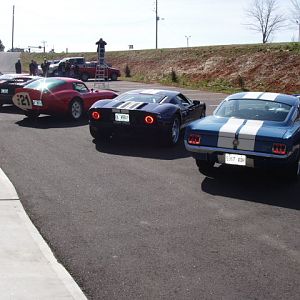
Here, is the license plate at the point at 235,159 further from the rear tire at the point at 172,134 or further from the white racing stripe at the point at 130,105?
the white racing stripe at the point at 130,105

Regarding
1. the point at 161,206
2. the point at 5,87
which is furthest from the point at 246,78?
the point at 161,206

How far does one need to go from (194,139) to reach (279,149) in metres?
1.24

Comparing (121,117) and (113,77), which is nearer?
(121,117)

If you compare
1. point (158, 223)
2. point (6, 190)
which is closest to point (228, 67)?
point (6, 190)

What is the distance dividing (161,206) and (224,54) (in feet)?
117

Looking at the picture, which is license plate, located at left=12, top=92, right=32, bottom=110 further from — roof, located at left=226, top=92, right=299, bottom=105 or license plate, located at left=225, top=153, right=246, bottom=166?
license plate, located at left=225, top=153, right=246, bottom=166

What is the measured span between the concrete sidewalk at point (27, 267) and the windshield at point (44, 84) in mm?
7631

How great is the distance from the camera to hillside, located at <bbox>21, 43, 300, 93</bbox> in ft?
104

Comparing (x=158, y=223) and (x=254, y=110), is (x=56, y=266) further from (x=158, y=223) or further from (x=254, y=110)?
(x=254, y=110)

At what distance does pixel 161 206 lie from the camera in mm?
5914

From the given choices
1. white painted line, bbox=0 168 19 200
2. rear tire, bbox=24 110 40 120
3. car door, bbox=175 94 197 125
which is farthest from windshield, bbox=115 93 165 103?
white painted line, bbox=0 168 19 200

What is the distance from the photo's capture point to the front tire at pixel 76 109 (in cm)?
1298

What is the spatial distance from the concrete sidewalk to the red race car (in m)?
7.29

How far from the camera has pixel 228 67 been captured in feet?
121
